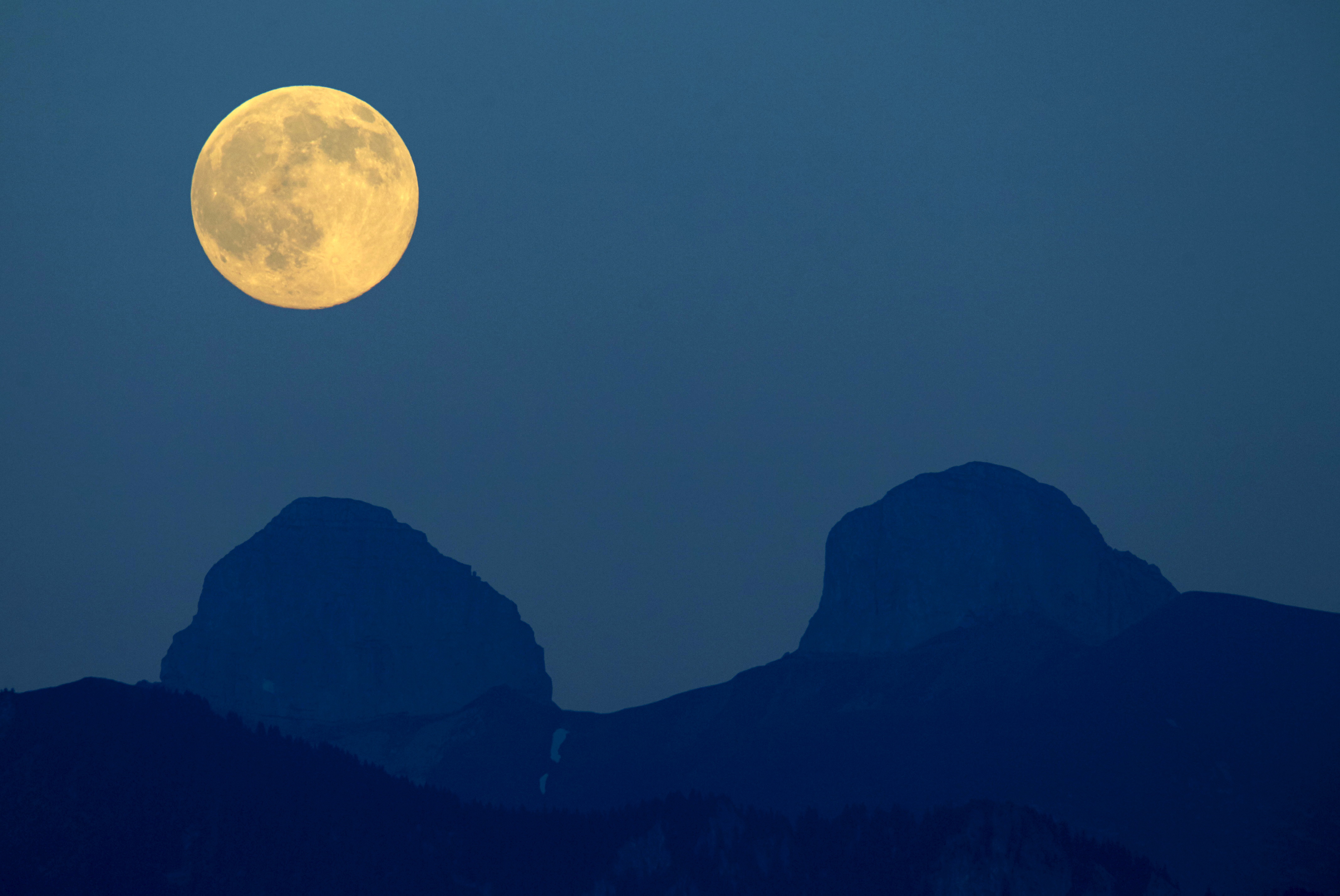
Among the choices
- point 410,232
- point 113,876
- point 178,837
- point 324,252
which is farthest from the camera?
point 178,837

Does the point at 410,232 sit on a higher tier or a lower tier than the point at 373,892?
higher

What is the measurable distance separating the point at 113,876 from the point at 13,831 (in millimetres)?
18342

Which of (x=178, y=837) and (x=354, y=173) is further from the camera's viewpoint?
(x=178, y=837)

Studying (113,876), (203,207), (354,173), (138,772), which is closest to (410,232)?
(354,173)

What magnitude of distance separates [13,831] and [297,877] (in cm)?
4112

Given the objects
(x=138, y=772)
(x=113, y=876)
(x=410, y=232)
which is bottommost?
(x=113, y=876)

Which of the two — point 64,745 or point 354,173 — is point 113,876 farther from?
point 354,173

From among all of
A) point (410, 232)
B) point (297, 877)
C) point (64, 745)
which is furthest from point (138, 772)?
point (410, 232)

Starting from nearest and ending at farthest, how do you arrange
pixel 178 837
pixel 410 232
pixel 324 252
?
pixel 324 252, pixel 410 232, pixel 178 837

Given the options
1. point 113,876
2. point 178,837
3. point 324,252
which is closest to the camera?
point 324,252

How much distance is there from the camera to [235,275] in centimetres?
7431

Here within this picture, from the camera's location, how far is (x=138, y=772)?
199 m

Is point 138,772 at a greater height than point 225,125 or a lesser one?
lesser

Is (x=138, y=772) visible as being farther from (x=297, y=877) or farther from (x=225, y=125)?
(x=225, y=125)
